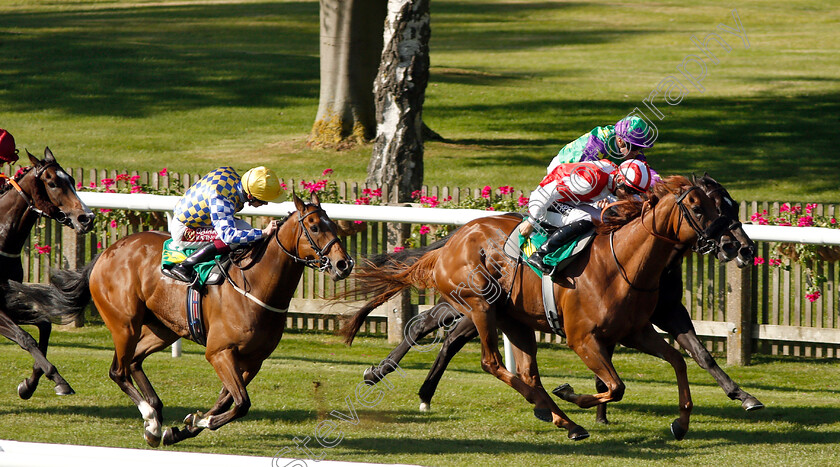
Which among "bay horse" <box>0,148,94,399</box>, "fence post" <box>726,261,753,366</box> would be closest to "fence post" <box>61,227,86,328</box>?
"bay horse" <box>0,148,94,399</box>

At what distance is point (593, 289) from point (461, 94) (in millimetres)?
14256

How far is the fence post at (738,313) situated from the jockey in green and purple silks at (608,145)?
1.95 meters

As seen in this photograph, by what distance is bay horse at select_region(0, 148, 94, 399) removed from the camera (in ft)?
20.3

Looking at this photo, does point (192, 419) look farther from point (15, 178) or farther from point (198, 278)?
point (15, 178)

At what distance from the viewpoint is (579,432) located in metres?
5.35

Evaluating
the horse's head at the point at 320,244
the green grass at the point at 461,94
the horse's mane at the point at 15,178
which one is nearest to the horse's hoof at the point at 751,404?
the horse's head at the point at 320,244

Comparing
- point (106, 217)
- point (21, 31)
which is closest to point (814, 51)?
point (21, 31)

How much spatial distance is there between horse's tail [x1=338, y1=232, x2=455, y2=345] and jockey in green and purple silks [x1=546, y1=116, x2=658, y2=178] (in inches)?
36.7

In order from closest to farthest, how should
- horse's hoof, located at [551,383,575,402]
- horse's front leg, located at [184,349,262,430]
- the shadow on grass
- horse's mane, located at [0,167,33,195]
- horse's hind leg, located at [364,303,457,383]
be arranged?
horse's front leg, located at [184,349,262,430]
horse's hoof, located at [551,383,575,402]
horse's mane, located at [0,167,33,195]
horse's hind leg, located at [364,303,457,383]
the shadow on grass

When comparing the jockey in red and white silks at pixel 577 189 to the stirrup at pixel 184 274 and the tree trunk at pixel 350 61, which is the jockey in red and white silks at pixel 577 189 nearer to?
the stirrup at pixel 184 274

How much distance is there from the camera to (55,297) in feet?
20.7

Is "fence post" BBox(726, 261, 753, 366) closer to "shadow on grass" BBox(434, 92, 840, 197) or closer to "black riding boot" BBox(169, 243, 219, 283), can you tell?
"black riding boot" BBox(169, 243, 219, 283)

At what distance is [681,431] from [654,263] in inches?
35.6

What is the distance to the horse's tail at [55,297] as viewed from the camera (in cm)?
627
